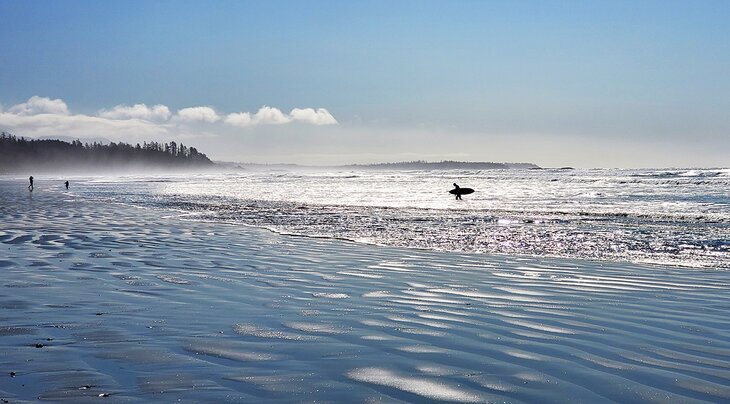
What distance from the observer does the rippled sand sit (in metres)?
4.70

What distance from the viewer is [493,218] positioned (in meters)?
26.2

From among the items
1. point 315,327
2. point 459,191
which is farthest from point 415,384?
point 459,191

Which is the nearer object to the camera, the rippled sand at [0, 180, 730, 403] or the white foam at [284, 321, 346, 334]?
the rippled sand at [0, 180, 730, 403]

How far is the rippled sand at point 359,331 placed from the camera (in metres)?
4.70

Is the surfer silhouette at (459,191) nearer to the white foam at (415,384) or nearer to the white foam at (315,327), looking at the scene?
the white foam at (315,327)

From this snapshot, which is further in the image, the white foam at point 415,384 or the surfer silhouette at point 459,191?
the surfer silhouette at point 459,191

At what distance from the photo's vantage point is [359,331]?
661 cm

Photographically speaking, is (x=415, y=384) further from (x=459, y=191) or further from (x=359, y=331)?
(x=459, y=191)

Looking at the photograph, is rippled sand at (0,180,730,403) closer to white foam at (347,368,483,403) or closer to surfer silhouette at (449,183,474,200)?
white foam at (347,368,483,403)

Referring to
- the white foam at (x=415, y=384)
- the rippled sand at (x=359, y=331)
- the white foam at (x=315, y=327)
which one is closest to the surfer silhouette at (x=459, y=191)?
the rippled sand at (x=359, y=331)

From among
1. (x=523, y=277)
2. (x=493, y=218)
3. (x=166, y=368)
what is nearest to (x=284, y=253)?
(x=523, y=277)

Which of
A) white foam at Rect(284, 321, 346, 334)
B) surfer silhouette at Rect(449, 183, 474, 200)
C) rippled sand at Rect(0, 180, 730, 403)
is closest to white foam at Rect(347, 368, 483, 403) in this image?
rippled sand at Rect(0, 180, 730, 403)

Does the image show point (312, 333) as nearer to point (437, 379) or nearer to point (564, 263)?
point (437, 379)

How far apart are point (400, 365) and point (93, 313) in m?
4.19
